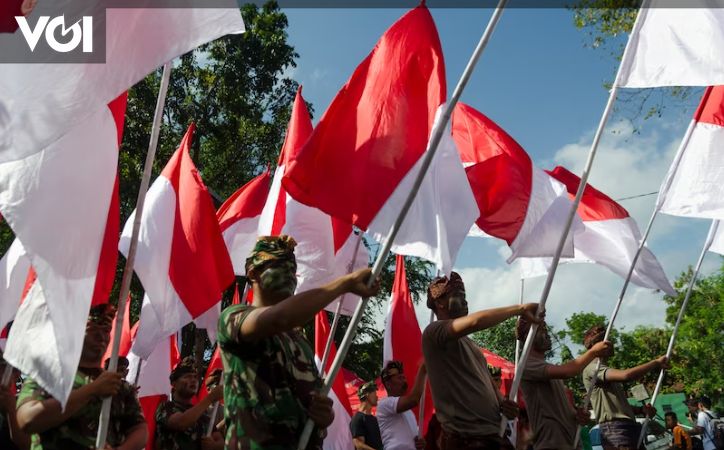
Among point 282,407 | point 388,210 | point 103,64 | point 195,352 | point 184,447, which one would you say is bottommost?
point 282,407

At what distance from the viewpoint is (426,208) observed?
488 centimetres

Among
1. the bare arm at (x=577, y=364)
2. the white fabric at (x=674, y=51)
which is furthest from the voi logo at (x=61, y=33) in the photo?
the bare arm at (x=577, y=364)

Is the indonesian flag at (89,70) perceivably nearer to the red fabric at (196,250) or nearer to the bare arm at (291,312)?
the bare arm at (291,312)

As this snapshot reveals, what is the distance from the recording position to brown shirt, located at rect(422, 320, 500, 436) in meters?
4.54

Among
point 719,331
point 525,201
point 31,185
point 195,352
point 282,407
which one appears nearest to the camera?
point 282,407

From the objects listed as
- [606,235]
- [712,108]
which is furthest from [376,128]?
[606,235]

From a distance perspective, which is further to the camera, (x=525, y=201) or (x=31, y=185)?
(x=525, y=201)

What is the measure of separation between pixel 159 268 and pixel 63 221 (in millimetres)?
2548

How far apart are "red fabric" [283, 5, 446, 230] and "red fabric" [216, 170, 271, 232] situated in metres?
3.90

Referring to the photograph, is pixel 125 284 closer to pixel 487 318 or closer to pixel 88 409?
pixel 88 409

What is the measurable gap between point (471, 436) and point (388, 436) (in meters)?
2.81

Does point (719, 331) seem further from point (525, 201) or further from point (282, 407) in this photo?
point (282, 407)

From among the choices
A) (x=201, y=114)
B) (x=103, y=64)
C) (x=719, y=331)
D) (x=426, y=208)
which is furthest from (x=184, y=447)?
(x=719, y=331)

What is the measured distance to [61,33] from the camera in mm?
4039
